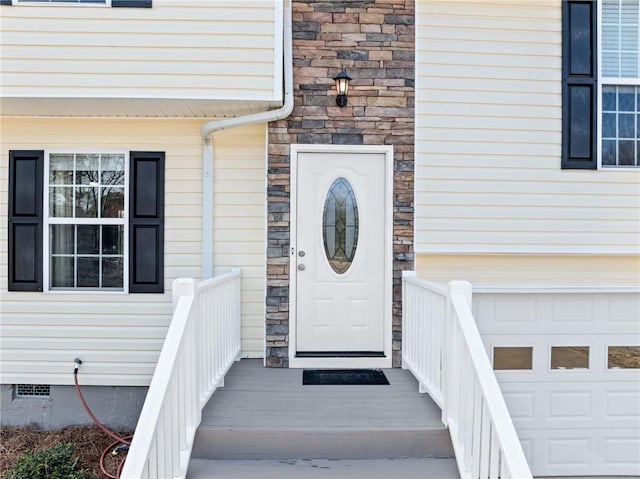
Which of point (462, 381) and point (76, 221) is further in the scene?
point (76, 221)

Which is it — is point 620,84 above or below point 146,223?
above

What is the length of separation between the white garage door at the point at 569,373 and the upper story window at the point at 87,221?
3296 millimetres

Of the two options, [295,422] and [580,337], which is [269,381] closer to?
[295,422]

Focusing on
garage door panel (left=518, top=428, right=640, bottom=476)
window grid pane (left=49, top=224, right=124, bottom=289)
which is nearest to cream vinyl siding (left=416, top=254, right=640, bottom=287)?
garage door panel (left=518, top=428, right=640, bottom=476)

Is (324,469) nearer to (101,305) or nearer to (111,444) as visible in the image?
(111,444)

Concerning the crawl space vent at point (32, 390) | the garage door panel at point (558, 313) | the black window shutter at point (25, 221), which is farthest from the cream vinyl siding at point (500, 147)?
the crawl space vent at point (32, 390)

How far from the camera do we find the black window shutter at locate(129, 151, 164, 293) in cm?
405

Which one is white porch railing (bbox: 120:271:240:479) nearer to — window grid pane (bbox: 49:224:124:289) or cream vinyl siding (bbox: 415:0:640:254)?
window grid pane (bbox: 49:224:124:289)

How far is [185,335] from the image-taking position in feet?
8.24

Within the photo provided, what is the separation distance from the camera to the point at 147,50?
3.62 meters

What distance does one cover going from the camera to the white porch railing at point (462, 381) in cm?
209

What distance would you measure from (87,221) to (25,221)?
561 millimetres

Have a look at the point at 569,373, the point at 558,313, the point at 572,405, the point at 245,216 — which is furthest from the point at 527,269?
the point at 245,216

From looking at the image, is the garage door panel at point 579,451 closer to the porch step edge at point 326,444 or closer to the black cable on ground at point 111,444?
the porch step edge at point 326,444
